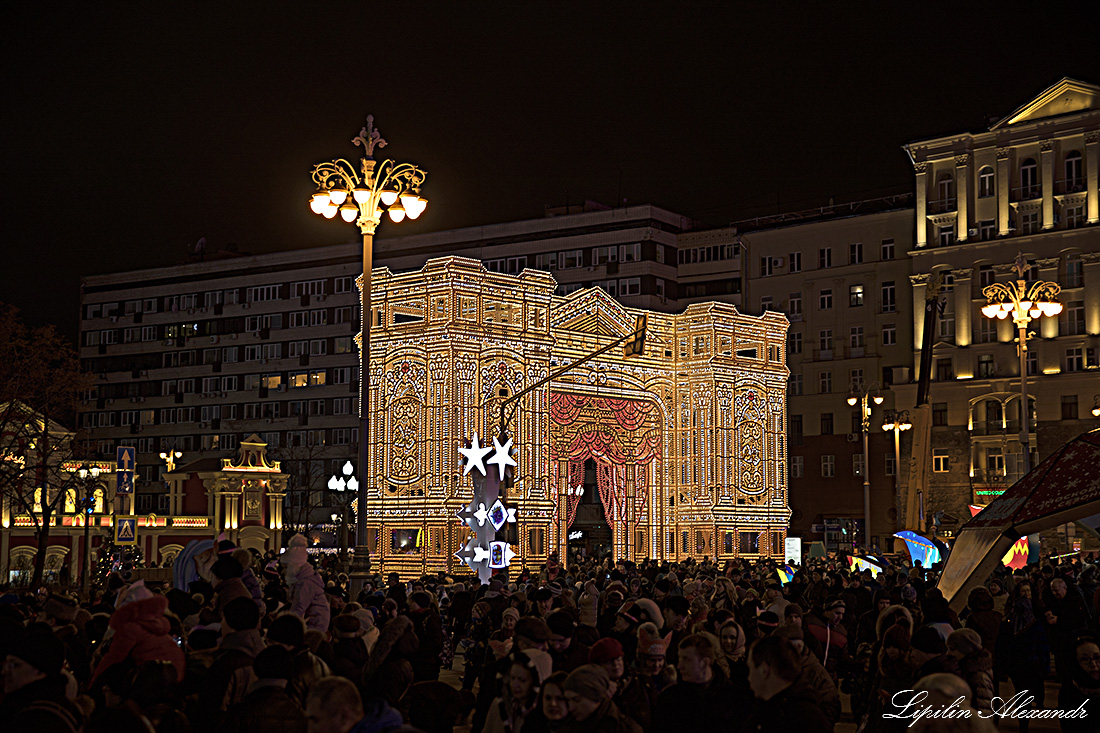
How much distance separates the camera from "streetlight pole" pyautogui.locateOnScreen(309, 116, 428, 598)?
2109 centimetres

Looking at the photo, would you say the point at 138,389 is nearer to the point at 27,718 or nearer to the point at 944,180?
the point at 944,180

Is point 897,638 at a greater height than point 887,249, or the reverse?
point 887,249

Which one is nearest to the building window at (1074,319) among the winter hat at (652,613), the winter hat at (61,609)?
the winter hat at (652,613)

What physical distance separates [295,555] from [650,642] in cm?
484

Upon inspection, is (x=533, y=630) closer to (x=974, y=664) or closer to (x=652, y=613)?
(x=652, y=613)

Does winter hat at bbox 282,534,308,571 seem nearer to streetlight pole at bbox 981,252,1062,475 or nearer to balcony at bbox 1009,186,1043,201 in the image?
streetlight pole at bbox 981,252,1062,475

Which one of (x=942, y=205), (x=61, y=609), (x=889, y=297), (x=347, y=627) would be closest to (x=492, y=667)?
(x=347, y=627)

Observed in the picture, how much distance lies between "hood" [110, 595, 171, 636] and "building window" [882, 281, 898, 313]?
62.7 meters

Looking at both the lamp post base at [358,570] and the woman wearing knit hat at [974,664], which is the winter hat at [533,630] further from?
the lamp post base at [358,570]

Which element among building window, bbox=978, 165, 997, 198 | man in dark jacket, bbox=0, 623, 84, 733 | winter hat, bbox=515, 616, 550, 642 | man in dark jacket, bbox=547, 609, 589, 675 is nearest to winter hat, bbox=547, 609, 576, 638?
man in dark jacket, bbox=547, 609, 589, 675

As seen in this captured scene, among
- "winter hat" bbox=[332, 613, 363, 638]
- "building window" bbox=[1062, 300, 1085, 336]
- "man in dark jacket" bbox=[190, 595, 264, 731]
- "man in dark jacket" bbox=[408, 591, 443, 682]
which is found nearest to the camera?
"man in dark jacket" bbox=[190, 595, 264, 731]

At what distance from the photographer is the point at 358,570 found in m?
19.4

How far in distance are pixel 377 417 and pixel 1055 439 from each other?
34.0 metres

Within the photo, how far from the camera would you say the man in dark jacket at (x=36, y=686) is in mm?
6570
